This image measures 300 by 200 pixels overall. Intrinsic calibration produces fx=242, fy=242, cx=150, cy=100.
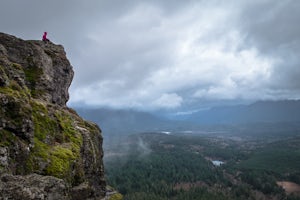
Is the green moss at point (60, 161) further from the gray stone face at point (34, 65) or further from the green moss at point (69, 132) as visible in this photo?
the gray stone face at point (34, 65)

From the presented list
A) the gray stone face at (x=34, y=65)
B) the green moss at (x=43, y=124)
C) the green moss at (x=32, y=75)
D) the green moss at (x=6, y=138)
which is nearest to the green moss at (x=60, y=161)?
the green moss at (x=43, y=124)

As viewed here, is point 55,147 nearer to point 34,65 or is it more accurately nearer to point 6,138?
point 6,138

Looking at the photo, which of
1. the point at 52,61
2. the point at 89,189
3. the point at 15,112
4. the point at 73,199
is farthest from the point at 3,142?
the point at 52,61

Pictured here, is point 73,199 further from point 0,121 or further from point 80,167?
point 0,121

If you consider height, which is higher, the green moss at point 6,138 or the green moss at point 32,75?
the green moss at point 32,75

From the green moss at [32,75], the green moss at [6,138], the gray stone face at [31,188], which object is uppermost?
the green moss at [32,75]

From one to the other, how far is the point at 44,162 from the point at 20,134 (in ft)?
13.8

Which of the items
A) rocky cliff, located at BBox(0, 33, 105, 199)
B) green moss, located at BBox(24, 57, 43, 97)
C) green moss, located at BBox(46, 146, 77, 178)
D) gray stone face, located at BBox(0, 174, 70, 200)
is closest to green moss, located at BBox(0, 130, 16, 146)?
rocky cliff, located at BBox(0, 33, 105, 199)

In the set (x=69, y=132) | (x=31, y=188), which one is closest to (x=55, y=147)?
(x=69, y=132)

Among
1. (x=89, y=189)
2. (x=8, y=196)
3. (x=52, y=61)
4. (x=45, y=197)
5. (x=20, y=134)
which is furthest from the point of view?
(x=52, y=61)

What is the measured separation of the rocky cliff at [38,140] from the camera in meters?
21.0

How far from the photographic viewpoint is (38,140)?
31.2 metres

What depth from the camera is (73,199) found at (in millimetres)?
29984

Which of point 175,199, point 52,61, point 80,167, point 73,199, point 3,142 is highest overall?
point 52,61
